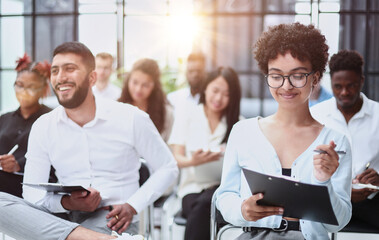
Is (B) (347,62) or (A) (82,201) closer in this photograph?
(A) (82,201)

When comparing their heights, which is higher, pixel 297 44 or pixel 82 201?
pixel 297 44

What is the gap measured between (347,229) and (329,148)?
956 mm

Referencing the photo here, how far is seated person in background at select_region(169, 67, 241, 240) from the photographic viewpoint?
288 cm

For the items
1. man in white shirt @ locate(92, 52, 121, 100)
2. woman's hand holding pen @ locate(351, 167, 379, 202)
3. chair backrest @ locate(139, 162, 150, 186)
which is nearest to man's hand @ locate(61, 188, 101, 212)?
chair backrest @ locate(139, 162, 150, 186)

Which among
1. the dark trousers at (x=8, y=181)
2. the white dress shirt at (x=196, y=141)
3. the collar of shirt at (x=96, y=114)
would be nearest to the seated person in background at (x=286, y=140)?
the collar of shirt at (x=96, y=114)

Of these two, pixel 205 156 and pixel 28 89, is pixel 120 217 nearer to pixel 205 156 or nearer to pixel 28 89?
pixel 205 156

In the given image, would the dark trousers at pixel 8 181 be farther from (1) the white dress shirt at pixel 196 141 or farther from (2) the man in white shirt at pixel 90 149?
(1) the white dress shirt at pixel 196 141

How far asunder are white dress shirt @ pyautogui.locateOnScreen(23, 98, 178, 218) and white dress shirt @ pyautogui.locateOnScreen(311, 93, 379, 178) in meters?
0.88

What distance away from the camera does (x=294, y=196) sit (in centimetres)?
157

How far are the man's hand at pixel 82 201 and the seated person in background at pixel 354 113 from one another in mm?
1210

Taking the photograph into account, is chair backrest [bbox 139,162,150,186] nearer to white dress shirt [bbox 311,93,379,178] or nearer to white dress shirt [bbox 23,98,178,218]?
white dress shirt [bbox 23,98,178,218]

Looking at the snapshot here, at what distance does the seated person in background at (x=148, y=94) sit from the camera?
129 inches

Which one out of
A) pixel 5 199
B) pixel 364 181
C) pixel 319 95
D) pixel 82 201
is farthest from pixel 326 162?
pixel 5 199

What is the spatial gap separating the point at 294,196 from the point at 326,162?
179mm
